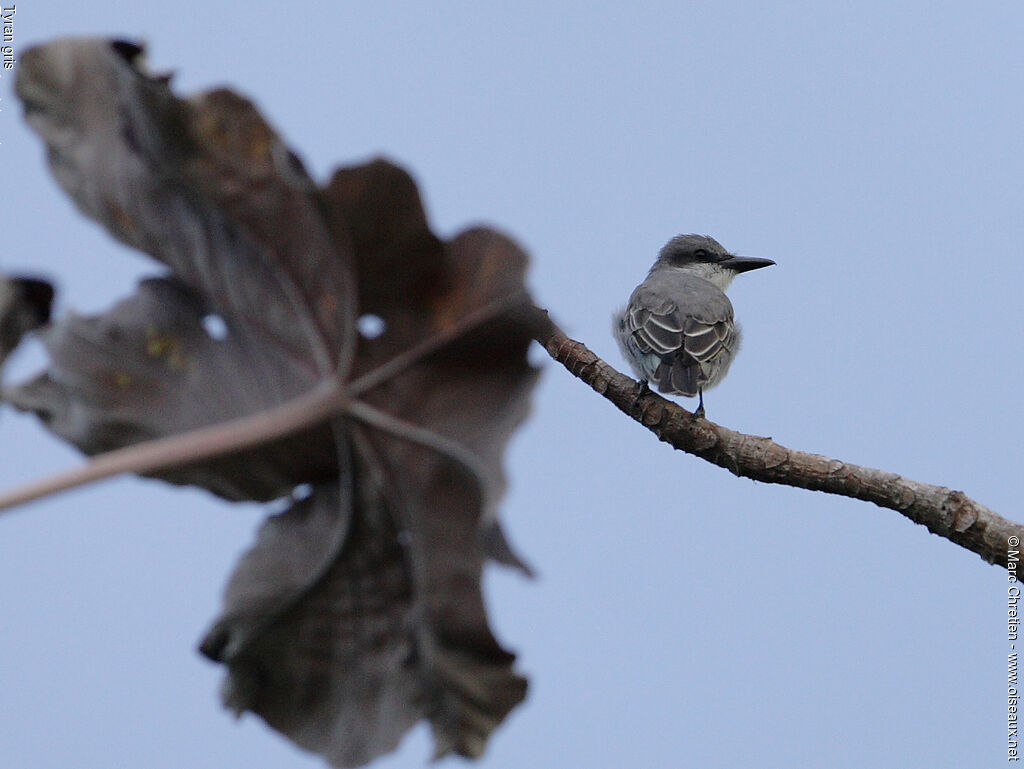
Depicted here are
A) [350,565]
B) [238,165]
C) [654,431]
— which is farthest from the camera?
[654,431]

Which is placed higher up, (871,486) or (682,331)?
(871,486)

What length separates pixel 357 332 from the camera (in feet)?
6.00

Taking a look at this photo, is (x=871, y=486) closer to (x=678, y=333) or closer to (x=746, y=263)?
(x=678, y=333)

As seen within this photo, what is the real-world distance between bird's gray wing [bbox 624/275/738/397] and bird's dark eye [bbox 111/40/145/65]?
304 centimetres

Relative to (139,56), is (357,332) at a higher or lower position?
lower

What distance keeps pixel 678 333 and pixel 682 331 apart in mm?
38

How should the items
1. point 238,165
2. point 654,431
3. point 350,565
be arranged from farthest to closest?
point 654,431 < point 350,565 < point 238,165

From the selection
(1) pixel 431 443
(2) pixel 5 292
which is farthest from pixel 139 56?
(1) pixel 431 443

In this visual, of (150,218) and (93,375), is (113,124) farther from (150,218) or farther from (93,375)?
(93,375)

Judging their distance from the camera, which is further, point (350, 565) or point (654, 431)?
point (654, 431)

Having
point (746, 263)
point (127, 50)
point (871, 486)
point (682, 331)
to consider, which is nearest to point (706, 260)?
point (746, 263)

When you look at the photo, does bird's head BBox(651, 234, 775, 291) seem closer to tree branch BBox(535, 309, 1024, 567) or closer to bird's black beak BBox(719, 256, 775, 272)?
bird's black beak BBox(719, 256, 775, 272)

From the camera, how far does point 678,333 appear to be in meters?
5.14

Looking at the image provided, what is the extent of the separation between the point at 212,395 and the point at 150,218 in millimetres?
313
